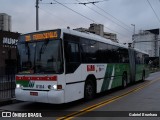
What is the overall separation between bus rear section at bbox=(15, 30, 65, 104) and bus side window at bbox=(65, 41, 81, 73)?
0.45m

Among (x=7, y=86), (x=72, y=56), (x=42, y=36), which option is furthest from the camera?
(x=7, y=86)

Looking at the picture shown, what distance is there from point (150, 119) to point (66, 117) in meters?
2.68

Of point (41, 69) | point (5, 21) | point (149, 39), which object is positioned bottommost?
point (41, 69)

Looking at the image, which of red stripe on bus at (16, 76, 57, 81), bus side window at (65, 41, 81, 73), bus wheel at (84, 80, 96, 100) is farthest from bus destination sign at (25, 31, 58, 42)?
bus wheel at (84, 80, 96, 100)

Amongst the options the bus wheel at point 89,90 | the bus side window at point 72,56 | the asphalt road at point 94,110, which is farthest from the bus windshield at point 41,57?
the bus wheel at point 89,90

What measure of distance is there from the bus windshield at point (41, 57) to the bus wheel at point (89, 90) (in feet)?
8.18

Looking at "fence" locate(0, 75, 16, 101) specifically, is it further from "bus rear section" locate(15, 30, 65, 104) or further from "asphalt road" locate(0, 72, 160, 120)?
"bus rear section" locate(15, 30, 65, 104)

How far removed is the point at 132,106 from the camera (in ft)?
36.9

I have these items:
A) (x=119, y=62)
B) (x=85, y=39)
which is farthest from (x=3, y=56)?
(x=85, y=39)

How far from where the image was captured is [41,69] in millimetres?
10742

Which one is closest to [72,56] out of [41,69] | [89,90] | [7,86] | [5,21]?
[41,69]

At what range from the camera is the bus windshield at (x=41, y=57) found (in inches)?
414

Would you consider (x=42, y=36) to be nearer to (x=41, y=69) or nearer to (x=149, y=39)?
(x=41, y=69)

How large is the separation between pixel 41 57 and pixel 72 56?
4.29ft
